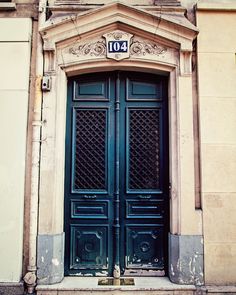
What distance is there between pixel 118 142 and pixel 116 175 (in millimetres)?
557

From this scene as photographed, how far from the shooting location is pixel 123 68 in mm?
5191

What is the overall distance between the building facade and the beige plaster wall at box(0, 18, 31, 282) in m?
0.02

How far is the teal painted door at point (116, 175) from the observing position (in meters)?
5.00

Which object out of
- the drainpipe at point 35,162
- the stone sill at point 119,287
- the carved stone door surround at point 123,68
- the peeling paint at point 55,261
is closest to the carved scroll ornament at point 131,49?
the carved stone door surround at point 123,68

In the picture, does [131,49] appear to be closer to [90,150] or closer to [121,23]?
[121,23]

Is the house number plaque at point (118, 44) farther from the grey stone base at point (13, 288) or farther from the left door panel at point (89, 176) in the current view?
the grey stone base at point (13, 288)

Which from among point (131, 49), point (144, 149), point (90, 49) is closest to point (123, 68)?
point (131, 49)

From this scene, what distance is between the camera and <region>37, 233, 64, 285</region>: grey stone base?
4.59 m

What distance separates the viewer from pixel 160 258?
197 inches

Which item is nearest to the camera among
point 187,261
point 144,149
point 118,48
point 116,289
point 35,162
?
point 116,289

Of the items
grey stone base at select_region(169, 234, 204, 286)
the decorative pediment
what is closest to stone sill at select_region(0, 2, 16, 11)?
the decorative pediment

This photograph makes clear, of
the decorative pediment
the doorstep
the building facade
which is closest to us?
the doorstep

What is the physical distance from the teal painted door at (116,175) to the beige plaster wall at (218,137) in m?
0.69

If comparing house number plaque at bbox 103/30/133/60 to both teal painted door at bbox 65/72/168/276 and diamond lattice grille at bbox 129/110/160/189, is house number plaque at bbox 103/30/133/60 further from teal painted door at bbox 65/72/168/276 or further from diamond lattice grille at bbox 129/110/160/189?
diamond lattice grille at bbox 129/110/160/189
